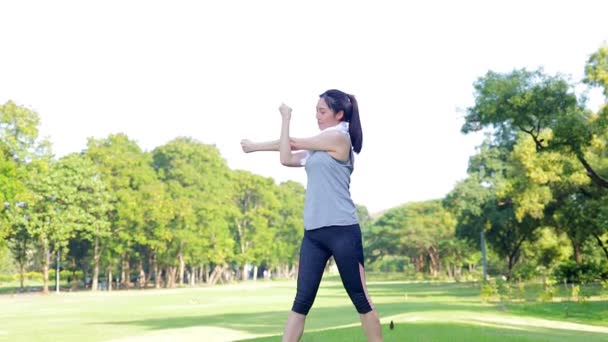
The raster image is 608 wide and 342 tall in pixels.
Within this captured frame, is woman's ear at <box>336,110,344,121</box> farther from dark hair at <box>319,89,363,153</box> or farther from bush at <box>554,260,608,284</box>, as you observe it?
bush at <box>554,260,608,284</box>

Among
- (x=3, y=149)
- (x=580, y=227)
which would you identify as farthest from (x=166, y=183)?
(x=580, y=227)

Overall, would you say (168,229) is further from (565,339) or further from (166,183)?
(565,339)

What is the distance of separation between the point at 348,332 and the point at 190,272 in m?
78.2

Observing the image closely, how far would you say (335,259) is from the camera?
4.95 metres

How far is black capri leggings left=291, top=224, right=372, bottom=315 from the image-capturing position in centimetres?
497

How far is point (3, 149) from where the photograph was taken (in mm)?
50656

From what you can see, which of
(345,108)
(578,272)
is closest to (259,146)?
(345,108)

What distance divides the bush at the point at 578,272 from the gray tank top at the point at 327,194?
102ft

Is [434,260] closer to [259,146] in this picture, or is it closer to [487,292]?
[487,292]

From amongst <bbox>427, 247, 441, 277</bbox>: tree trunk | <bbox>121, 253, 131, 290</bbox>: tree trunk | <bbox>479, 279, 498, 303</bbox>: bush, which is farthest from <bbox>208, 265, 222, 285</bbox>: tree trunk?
<bbox>479, 279, 498, 303</bbox>: bush

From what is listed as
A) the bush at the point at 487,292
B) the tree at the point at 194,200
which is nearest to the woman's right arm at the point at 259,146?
the bush at the point at 487,292

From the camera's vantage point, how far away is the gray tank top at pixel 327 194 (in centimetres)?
500

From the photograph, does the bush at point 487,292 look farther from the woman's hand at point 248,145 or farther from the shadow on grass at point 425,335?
the woman's hand at point 248,145

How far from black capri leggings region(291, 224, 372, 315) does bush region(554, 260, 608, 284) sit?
1220 inches
